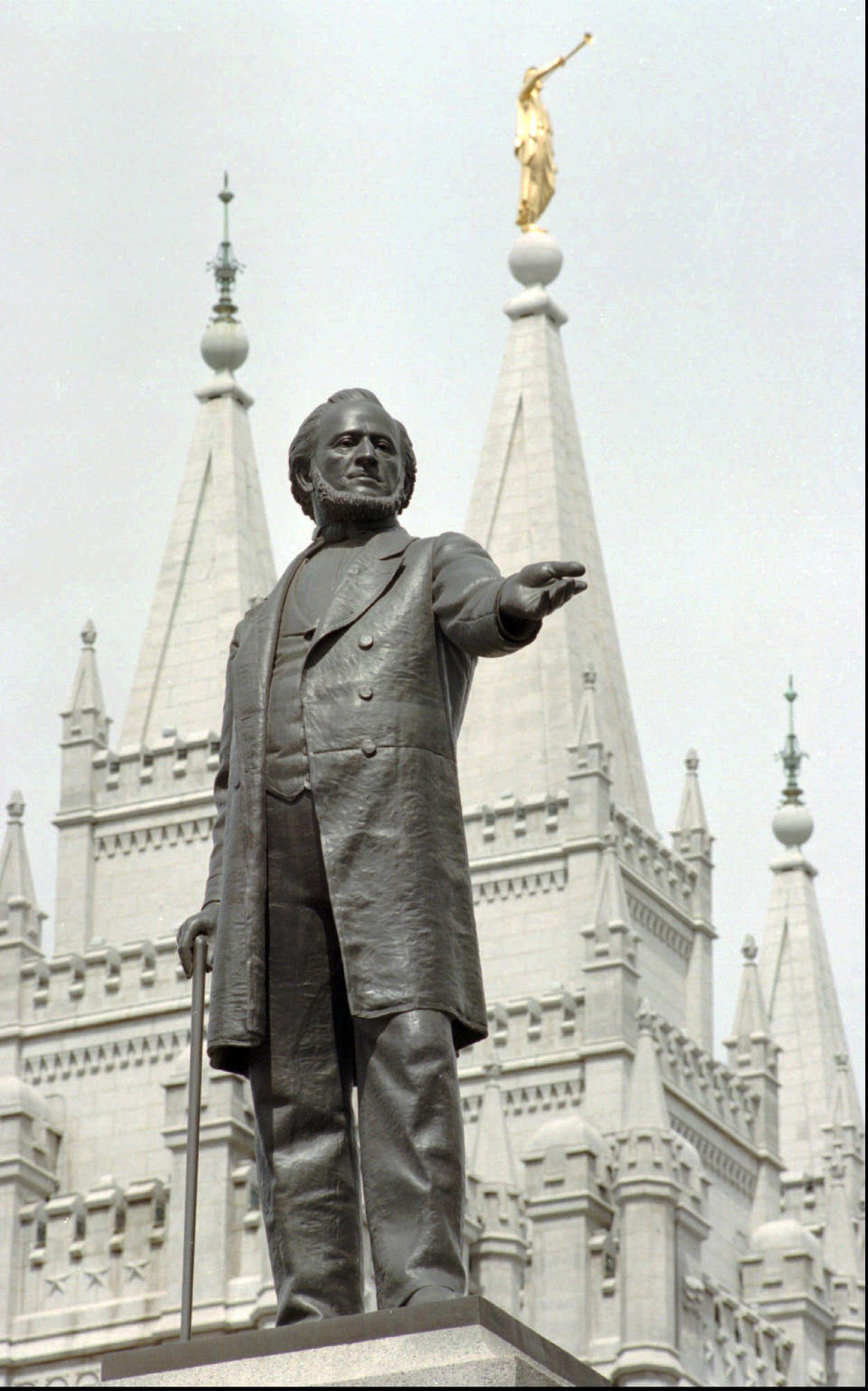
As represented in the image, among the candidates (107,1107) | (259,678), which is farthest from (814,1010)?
(259,678)

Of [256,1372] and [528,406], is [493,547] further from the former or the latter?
[256,1372]

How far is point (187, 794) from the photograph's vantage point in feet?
184

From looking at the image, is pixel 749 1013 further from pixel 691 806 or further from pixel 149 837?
pixel 149 837

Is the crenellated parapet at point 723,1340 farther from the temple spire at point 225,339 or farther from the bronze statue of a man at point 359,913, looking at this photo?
the bronze statue of a man at point 359,913

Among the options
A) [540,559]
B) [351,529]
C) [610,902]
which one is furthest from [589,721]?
[351,529]

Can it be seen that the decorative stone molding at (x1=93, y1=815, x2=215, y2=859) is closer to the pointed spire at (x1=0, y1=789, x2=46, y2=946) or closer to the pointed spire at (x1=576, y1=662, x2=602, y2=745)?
the pointed spire at (x1=0, y1=789, x2=46, y2=946)

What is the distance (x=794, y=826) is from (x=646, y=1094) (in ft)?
88.4

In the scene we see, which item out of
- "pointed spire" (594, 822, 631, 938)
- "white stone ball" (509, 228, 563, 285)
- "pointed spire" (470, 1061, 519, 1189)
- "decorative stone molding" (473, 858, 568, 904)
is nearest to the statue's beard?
"pointed spire" (470, 1061, 519, 1189)

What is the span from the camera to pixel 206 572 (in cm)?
5828

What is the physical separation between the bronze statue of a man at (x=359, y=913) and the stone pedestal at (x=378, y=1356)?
53 cm

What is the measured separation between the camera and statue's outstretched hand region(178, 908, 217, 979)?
11.3 metres

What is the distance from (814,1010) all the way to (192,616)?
65.5ft

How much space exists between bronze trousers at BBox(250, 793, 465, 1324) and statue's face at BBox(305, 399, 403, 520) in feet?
3.35

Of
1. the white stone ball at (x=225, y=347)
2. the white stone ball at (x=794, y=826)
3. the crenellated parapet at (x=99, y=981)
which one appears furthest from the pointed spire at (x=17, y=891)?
the white stone ball at (x=794, y=826)
